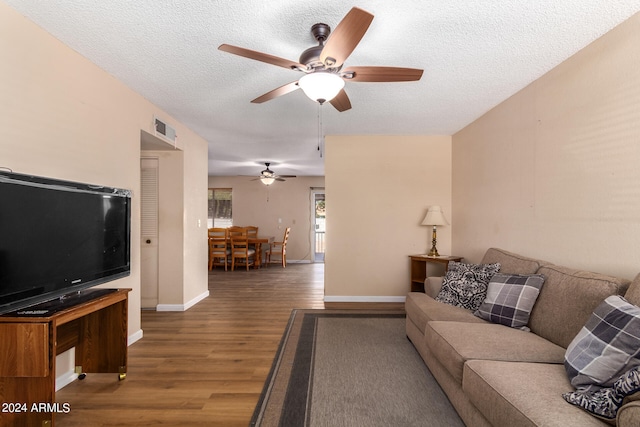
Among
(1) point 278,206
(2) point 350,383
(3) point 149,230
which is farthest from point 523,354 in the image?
(1) point 278,206

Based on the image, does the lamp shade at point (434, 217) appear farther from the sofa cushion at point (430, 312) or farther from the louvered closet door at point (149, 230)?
the louvered closet door at point (149, 230)

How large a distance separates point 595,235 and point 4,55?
12.6 ft

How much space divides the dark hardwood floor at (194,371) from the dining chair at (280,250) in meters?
3.35

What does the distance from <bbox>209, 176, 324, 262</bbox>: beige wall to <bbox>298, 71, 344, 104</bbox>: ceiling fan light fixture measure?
22.3 feet

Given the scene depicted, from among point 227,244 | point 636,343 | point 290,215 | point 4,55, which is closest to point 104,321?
point 4,55

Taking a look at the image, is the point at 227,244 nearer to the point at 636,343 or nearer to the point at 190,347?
the point at 190,347

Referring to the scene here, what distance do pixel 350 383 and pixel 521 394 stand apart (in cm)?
123

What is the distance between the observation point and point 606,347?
1.32m

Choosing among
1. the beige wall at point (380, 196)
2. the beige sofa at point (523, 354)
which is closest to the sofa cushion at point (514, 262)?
the beige sofa at point (523, 354)

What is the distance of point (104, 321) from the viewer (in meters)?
2.31

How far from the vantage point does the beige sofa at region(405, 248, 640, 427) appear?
49.3 inches

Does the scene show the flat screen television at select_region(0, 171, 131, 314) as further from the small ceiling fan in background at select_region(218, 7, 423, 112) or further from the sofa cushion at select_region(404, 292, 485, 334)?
the sofa cushion at select_region(404, 292, 485, 334)

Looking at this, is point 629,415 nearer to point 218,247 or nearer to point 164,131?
point 164,131

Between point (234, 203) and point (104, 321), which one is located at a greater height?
point (234, 203)
